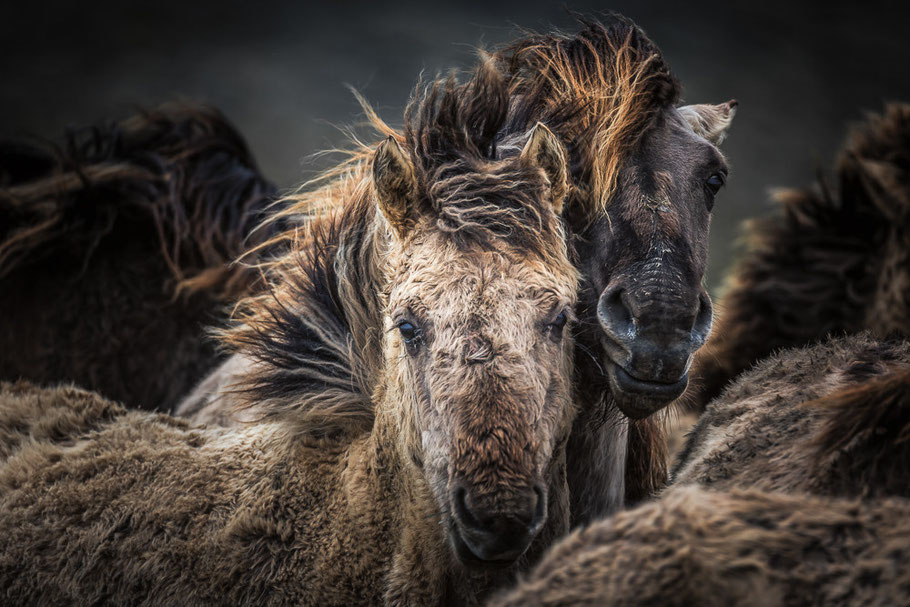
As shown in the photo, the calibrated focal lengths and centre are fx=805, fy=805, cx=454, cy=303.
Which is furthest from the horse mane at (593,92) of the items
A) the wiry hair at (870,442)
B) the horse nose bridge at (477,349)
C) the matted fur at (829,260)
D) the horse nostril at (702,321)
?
the matted fur at (829,260)

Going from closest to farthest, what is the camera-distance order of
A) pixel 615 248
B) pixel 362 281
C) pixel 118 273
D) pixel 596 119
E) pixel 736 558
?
pixel 736 558 → pixel 615 248 → pixel 362 281 → pixel 596 119 → pixel 118 273

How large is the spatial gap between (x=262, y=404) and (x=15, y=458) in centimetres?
93

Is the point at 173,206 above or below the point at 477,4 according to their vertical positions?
below

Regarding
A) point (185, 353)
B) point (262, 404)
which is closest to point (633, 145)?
point (262, 404)

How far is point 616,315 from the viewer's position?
9.23ft

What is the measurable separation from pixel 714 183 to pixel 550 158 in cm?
83

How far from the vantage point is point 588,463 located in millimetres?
3211

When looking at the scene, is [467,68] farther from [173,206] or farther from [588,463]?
[173,206]

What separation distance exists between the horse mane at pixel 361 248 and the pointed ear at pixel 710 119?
940 mm

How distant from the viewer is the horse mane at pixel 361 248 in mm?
2658

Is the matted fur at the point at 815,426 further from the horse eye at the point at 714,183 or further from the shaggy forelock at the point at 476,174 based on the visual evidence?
the shaggy forelock at the point at 476,174

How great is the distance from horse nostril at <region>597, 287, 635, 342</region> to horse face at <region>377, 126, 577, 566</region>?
0.58ft

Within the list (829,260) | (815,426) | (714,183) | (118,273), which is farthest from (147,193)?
(829,260)

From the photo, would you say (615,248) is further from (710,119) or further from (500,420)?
(710,119)
